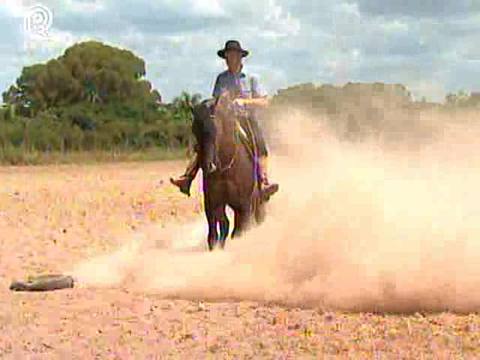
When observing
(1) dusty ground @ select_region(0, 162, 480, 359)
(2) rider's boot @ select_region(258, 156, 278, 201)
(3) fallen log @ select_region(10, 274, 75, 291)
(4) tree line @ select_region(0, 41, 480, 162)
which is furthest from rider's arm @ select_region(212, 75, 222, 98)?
(4) tree line @ select_region(0, 41, 480, 162)

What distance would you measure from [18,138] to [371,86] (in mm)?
30968

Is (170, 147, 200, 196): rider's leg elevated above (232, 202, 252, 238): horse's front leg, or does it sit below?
above

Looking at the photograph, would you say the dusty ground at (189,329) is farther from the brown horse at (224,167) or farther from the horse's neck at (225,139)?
the horse's neck at (225,139)

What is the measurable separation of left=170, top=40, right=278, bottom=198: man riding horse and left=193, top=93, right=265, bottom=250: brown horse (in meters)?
0.18

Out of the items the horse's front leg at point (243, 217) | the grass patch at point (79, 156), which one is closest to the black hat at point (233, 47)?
the horse's front leg at point (243, 217)

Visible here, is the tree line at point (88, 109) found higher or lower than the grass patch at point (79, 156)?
higher

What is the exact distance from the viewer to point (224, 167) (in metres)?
11.2

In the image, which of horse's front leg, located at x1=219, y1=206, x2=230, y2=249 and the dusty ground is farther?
horse's front leg, located at x1=219, y1=206, x2=230, y2=249

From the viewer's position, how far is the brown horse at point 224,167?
1097 cm

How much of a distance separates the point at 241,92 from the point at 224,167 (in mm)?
1055

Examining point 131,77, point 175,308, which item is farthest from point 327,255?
point 131,77

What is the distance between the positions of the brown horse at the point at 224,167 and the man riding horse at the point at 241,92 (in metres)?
0.18

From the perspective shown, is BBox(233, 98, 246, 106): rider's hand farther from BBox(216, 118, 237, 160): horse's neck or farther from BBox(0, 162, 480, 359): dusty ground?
BBox(0, 162, 480, 359): dusty ground

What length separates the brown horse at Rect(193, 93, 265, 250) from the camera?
10969 mm
